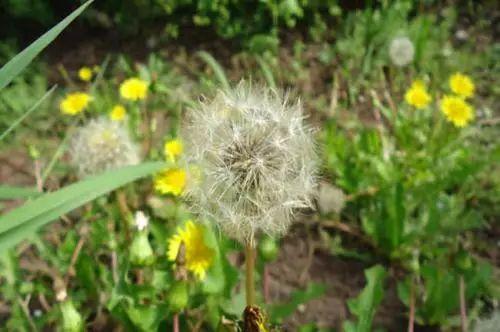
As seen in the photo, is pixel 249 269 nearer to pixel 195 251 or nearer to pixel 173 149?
pixel 195 251

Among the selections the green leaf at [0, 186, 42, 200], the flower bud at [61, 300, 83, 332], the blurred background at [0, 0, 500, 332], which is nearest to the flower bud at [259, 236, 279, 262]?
the blurred background at [0, 0, 500, 332]

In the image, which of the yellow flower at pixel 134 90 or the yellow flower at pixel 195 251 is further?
the yellow flower at pixel 134 90

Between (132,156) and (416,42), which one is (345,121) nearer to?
(416,42)

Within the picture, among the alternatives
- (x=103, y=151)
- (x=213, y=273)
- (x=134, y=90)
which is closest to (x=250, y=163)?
(x=213, y=273)

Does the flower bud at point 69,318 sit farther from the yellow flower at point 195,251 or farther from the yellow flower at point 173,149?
the yellow flower at point 173,149

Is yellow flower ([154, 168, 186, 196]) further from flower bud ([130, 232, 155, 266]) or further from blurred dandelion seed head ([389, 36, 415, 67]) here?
blurred dandelion seed head ([389, 36, 415, 67])

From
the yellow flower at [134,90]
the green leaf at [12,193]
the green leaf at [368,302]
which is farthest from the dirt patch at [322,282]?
the green leaf at [12,193]

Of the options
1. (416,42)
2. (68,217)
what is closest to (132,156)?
(68,217)
